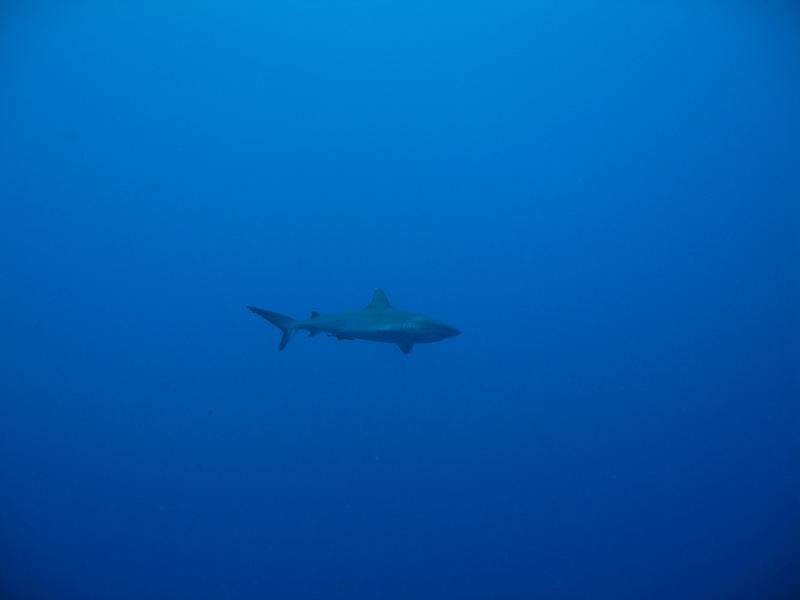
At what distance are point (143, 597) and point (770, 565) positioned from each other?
932cm

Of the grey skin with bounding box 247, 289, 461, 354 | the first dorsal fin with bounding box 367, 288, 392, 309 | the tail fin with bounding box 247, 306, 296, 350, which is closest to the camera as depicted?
the grey skin with bounding box 247, 289, 461, 354

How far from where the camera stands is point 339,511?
26.5 feet

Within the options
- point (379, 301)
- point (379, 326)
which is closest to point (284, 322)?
point (379, 301)

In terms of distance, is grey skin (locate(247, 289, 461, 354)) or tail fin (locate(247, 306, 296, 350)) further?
tail fin (locate(247, 306, 296, 350))

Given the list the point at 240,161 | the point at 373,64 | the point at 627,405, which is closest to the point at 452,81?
the point at 373,64

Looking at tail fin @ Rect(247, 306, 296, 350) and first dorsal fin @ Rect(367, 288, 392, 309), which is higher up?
first dorsal fin @ Rect(367, 288, 392, 309)

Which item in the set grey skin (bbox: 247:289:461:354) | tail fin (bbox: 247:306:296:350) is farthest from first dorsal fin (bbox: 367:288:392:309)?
tail fin (bbox: 247:306:296:350)

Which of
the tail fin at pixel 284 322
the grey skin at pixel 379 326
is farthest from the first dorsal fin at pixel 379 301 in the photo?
the tail fin at pixel 284 322

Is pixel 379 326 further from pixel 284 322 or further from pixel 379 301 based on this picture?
pixel 284 322

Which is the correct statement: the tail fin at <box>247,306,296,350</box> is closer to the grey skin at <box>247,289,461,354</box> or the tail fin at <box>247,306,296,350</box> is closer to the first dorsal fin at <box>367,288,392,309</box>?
the grey skin at <box>247,289,461,354</box>

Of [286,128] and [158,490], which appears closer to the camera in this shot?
[158,490]

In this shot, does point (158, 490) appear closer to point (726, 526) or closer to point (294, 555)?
point (294, 555)

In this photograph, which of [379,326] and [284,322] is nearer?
[379,326]

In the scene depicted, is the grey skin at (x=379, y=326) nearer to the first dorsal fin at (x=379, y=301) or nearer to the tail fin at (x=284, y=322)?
the tail fin at (x=284, y=322)
